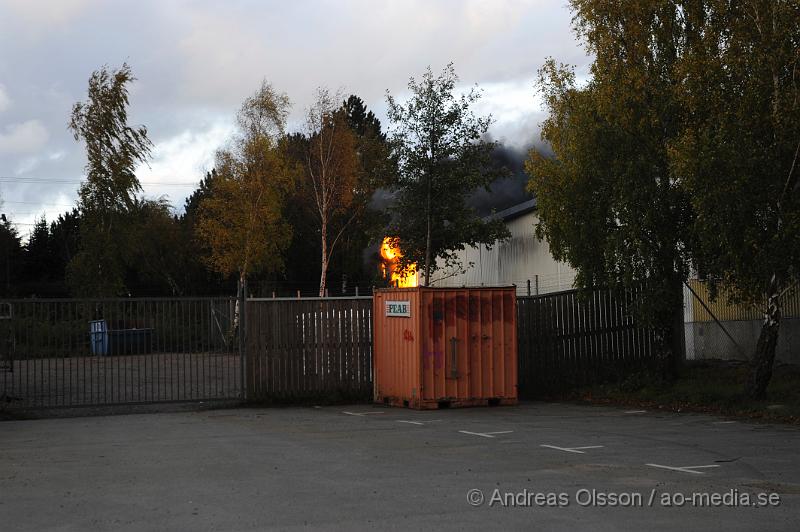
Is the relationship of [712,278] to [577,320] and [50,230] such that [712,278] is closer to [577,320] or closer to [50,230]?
[577,320]

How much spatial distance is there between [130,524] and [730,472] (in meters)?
6.43

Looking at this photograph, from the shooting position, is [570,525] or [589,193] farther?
[589,193]

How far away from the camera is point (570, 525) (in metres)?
7.39

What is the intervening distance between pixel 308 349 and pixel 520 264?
49.6ft

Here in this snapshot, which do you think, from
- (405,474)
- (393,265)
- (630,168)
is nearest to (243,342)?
(630,168)

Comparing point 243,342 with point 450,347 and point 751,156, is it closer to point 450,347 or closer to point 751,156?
point 450,347

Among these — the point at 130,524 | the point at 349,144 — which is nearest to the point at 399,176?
the point at 349,144

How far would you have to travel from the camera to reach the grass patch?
1666 cm

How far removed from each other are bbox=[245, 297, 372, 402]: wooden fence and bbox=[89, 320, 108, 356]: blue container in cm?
292

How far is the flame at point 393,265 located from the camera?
35.8 meters

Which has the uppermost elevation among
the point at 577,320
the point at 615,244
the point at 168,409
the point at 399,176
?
the point at 399,176

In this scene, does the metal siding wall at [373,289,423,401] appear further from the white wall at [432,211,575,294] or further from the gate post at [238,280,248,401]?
the white wall at [432,211,575,294]

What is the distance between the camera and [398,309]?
19219mm

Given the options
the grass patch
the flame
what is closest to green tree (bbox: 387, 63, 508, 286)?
the flame
